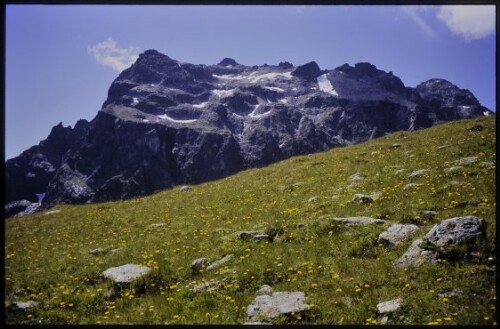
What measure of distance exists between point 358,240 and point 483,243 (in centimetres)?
307

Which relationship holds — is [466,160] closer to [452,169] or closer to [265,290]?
[452,169]

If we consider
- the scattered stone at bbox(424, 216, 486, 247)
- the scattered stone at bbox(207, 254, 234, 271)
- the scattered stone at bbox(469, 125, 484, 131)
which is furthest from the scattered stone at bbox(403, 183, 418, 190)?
the scattered stone at bbox(469, 125, 484, 131)

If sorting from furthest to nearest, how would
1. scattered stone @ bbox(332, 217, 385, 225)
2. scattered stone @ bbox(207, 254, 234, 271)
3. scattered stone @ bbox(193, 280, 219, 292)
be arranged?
scattered stone @ bbox(332, 217, 385, 225) < scattered stone @ bbox(207, 254, 234, 271) < scattered stone @ bbox(193, 280, 219, 292)

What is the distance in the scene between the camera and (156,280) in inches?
426

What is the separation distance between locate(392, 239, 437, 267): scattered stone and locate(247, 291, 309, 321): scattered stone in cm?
264

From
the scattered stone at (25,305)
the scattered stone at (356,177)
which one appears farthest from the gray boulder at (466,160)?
the scattered stone at (25,305)

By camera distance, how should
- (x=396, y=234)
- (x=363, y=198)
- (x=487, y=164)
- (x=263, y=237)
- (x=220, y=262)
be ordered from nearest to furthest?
1. (x=396, y=234)
2. (x=220, y=262)
3. (x=263, y=237)
4. (x=363, y=198)
5. (x=487, y=164)

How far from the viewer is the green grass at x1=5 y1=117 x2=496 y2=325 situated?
27.7ft

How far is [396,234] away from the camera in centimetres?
1109

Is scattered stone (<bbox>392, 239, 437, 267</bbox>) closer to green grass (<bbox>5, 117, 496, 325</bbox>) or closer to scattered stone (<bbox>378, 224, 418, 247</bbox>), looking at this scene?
green grass (<bbox>5, 117, 496, 325</bbox>)

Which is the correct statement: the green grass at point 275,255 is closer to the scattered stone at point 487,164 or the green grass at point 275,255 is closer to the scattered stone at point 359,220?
the scattered stone at point 487,164

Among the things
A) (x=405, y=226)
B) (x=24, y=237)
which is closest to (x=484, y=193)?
(x=405, y=226)

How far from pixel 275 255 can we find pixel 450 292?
4.50m

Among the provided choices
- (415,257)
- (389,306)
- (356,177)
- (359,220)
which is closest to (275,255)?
(359,220)
